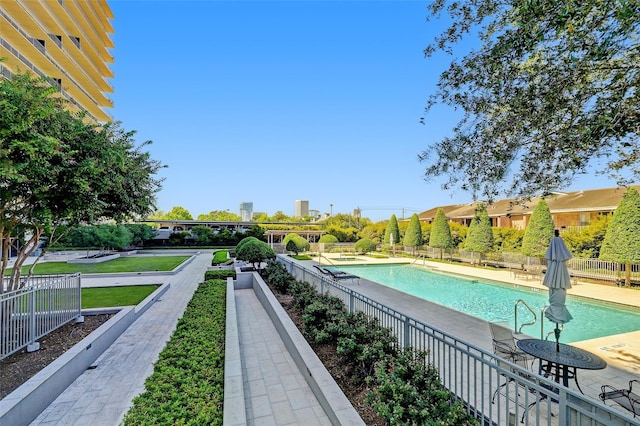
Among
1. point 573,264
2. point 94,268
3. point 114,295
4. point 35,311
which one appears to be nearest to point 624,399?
point 35,311

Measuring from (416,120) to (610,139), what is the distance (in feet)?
8.23

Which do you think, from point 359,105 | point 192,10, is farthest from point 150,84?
point 359,105

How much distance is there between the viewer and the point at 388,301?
9.94m

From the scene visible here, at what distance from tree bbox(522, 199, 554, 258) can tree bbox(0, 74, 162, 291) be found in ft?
64.6

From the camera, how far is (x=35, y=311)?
207 inches

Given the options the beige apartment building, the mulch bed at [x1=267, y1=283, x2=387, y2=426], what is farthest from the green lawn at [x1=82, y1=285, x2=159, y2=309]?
the beige apartment building

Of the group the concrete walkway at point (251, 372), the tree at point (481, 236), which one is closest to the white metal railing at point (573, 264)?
the tree at point (481, 236)

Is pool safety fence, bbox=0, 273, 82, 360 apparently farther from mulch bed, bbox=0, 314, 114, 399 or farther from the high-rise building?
the high-rise building

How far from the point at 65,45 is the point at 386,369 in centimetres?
3812

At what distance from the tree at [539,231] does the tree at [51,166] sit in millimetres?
19692

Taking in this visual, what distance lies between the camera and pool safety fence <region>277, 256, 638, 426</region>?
204 cm

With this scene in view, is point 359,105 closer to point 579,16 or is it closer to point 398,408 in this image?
point 579,16

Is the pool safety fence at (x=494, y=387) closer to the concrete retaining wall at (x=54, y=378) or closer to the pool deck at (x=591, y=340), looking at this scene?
the pool deck at (x=591, y=340)

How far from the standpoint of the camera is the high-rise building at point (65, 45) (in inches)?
841
